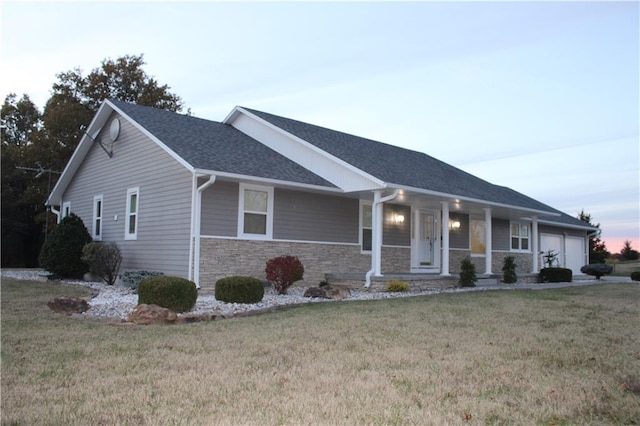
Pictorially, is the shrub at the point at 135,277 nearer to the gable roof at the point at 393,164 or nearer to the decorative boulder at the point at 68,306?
the decorative boulder at the point at 68,306

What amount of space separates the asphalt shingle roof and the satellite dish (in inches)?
21.8

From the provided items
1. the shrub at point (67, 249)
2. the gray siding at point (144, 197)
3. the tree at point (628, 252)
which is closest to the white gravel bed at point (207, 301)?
the gray siding at point (144, 197)

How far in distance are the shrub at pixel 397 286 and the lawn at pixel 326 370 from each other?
4994 millimetres


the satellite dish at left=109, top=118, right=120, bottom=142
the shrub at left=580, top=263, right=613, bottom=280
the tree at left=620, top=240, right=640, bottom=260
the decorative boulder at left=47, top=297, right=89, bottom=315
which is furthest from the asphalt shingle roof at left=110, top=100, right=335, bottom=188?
the tree at left=620, top=240, right=640, bottom=260

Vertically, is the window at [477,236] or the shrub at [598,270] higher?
the window at [477,236]

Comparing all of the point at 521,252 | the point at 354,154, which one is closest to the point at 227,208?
the point at 354,154

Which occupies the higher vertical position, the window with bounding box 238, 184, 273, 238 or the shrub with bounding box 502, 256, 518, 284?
the window with bounding box 238, 184, 273, 238

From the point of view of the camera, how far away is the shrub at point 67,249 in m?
16.3

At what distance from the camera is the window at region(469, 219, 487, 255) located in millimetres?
21031

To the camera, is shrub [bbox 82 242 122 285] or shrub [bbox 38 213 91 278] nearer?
shrub [bbox 82 242 122 285]

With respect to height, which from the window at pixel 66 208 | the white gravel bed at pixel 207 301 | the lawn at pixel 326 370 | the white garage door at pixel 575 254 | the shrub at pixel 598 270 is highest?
the window at pixel 66 208

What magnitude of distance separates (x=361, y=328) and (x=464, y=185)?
40.4 feet

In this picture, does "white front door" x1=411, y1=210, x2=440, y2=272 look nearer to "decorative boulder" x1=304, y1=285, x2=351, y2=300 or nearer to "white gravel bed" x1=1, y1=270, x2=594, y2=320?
"white gravel bed" x1=1, y1=270, x2=594, y2=320

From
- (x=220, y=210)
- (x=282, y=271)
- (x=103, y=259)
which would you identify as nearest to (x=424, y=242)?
(x=282, y=271)
